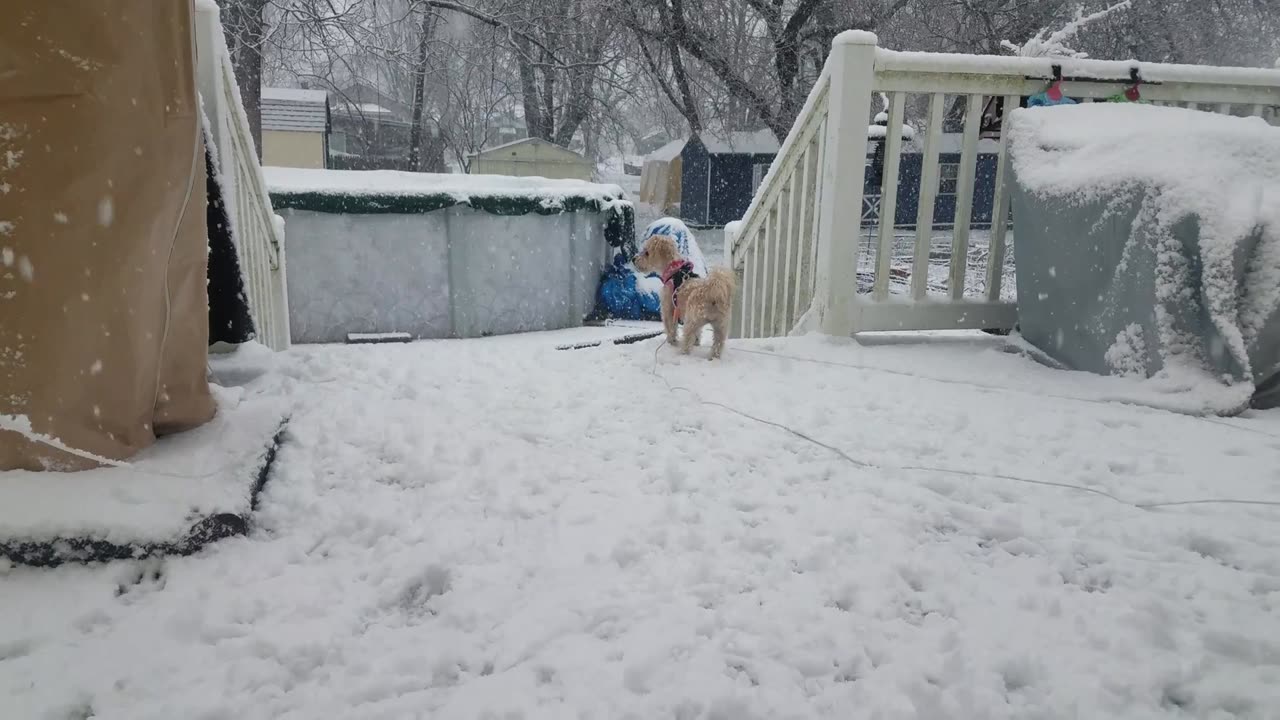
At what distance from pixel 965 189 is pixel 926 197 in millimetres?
180

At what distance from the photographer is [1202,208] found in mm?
2488

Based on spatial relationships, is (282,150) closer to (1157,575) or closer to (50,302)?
(50,302)

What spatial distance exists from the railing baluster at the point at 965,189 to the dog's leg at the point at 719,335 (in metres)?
1.20

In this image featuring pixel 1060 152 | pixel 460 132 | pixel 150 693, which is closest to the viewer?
pixel 150 693

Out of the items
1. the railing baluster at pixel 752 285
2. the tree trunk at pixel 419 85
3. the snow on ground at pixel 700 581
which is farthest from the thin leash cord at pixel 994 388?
the tree trunk at pixel 419 85

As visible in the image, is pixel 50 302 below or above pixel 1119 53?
below

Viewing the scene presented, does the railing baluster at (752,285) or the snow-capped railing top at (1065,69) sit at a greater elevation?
the snow-capped railing top at (1065,69)

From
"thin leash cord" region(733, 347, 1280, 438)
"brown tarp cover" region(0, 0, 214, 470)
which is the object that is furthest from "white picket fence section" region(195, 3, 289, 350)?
"thin leash cord" region(733, 347, 1280, 438)

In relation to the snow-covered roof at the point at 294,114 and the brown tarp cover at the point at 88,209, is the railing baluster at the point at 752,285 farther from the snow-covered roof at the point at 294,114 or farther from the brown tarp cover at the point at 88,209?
the snow-covered roof at the point at 294,114

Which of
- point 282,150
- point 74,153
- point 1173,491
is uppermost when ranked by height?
point 282,150

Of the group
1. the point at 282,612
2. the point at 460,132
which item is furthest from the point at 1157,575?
the point at 460,132

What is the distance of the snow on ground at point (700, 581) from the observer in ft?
4.16

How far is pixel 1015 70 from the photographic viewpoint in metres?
3.44

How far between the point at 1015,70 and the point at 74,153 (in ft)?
12.1
